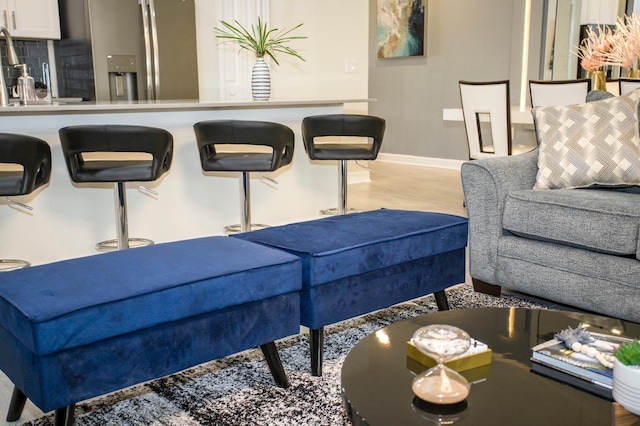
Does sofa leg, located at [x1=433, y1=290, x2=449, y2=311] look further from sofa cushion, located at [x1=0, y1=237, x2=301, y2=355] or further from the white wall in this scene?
the white wall

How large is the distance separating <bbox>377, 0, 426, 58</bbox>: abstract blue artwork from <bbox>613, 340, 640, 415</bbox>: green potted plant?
7073mm

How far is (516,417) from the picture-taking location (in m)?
1.31

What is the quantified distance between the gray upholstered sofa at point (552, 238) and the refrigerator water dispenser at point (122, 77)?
11.3 feet

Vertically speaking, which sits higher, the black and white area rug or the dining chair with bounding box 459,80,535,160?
the dining chair with bounding box 459,80,535,160

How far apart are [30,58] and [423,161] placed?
185 inches

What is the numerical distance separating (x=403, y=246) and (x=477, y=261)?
738 mm

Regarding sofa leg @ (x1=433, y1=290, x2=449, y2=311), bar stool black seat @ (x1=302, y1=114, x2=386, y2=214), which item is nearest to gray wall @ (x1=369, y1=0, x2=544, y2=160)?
bar stool black seat @ (x1=302, y1=114, x2=386, y2=214)

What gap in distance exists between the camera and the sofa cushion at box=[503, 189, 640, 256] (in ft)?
8.52

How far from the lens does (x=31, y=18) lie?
5344 millimetres

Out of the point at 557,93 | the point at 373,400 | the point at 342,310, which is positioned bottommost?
the point at 342,310

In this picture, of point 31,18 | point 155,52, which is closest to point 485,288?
point 155,52

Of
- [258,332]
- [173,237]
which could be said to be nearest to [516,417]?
[258,332]

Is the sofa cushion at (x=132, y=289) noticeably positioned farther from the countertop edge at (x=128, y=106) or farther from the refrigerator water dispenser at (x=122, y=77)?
the refrigerator water dispenser at (x=122, y=77)

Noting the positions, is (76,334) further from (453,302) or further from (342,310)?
(453,302)
